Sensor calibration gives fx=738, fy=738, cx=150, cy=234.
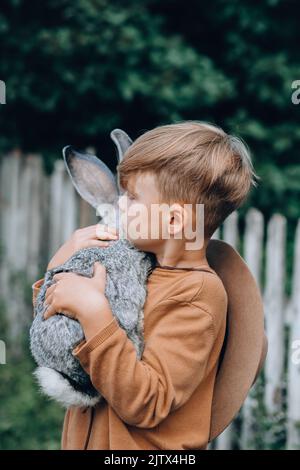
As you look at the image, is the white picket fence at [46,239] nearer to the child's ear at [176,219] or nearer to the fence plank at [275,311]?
the fence plank at [275,311]

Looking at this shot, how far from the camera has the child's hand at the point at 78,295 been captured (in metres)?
1.91

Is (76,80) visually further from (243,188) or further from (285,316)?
(243,188)

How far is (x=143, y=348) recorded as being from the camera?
1963 mm

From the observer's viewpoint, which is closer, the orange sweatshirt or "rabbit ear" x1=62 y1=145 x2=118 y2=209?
the orange sweatshirt

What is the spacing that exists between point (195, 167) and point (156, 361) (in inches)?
20.8

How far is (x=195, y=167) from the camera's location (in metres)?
1.99

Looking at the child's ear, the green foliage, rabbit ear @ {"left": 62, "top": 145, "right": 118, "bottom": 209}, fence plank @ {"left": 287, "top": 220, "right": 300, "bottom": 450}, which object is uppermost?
rabbit ear @ {"left": 62, "top": 145, "right": 118, "bottom": 209}

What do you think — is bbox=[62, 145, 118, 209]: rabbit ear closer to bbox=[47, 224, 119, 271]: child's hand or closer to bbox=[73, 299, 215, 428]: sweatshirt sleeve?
bbox=[47, 224, 119, 271]: child's hand

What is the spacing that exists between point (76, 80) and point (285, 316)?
2521 millimetres

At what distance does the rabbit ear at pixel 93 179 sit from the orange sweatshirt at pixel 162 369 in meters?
0.36

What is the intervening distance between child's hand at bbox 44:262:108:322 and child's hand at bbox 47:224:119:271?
0.55 feet

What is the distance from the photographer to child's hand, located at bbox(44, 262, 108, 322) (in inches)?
75.4

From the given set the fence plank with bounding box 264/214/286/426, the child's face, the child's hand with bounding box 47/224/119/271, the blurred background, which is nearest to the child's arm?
the child's face
